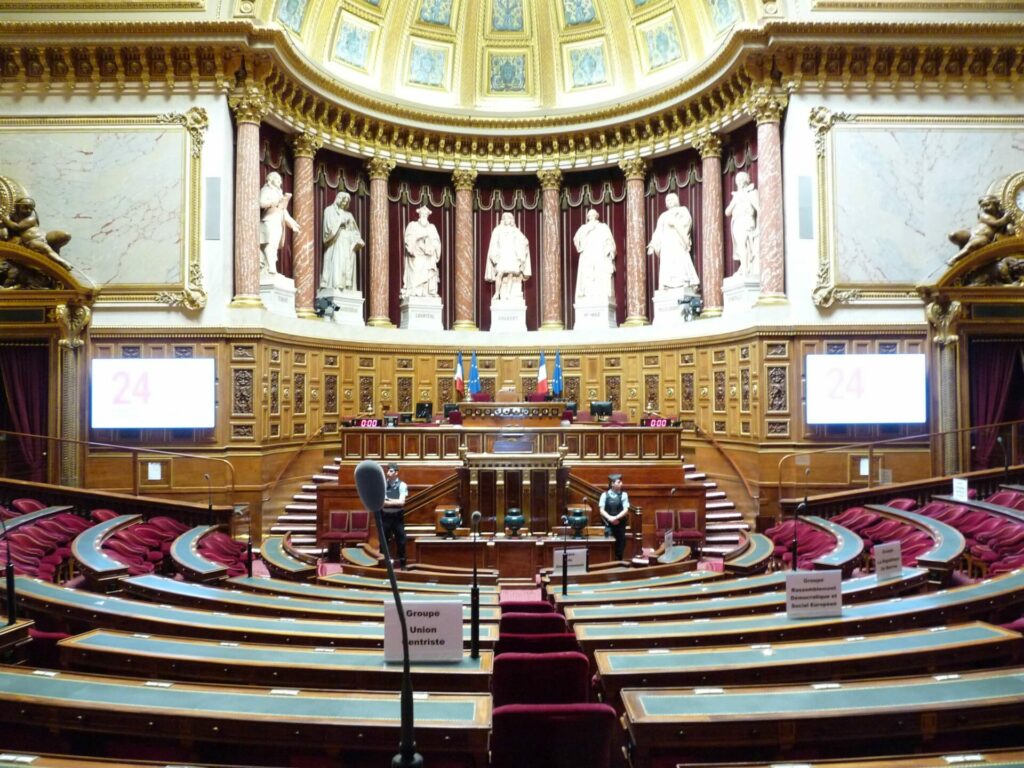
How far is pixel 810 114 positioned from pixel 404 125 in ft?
34.1

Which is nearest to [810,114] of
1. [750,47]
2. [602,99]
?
[750,47]

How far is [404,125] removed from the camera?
20875mm

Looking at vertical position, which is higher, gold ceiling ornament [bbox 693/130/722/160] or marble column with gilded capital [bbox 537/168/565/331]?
gold ceiling ornament [bbox 693/130/722/160]

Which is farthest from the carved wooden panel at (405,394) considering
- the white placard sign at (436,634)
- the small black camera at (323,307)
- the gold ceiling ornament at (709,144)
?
the white placard sign at (436,634)

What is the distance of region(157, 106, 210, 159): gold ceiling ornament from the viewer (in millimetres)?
16125

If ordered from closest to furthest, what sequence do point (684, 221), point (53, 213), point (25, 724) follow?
point (25, 724), point (53, 213), point (684, 221)

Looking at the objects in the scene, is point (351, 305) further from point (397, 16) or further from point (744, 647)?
point (744, 647)

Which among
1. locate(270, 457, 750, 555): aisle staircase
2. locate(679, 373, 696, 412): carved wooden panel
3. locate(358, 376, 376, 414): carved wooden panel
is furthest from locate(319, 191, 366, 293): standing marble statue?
locate(679, 373, 696, 412): carved wooden panel

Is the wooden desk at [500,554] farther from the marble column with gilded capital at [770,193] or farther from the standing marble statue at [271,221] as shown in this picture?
the standing marble statue at [271,221]

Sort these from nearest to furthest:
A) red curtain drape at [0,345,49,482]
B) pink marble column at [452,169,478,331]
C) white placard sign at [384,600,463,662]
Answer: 1. white placard sign at [384,600,463,662]
2. red curtain drape at [0,345,49,482]
3. pink marble column at [452,169,478,331]

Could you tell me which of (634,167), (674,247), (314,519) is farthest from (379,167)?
(314,519)

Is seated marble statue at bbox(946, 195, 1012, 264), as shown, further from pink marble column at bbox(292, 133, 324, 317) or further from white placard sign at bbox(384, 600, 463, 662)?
white placard sign at bbox(384, 600, 463, 662)

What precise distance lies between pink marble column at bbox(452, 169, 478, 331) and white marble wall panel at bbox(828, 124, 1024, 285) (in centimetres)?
986

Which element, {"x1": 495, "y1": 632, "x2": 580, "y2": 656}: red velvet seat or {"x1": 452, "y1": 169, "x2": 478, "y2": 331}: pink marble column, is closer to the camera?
{"x1": 495, "y1": 632, "x2": 580, "y2": 656}: red velvet seat
